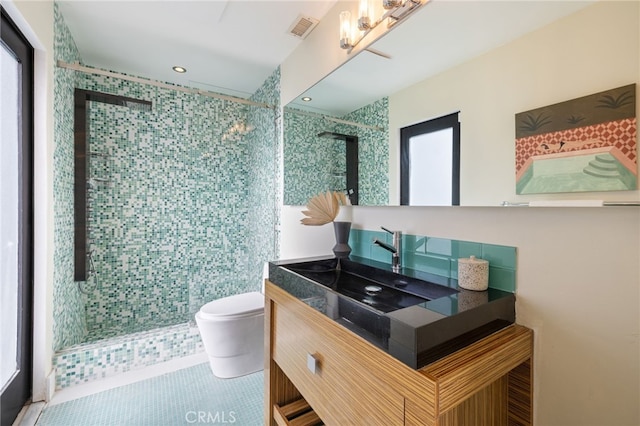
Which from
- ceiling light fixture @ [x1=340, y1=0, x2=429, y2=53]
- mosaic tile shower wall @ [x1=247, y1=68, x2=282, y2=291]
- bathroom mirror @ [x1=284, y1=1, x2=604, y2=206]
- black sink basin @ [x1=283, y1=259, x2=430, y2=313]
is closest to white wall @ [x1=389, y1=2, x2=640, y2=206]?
bathroom mirror @ [x1=284, y1=1, x2=604, y2=206]

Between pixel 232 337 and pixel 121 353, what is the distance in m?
0.84

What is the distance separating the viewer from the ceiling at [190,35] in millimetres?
1733

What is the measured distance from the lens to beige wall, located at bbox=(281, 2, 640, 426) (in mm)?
717

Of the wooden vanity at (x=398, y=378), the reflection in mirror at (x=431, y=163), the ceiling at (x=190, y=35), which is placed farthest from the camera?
the ceiling at (x=190, y=35)

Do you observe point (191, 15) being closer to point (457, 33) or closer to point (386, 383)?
point (457, 33)

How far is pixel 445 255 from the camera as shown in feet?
3.73

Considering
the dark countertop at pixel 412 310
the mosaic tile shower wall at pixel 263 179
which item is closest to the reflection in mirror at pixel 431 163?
the dark countertop at pixel 412 310

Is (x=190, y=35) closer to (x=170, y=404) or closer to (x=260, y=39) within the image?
(x=260, y=39)

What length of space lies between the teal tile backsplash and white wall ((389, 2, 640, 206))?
0.17 metres

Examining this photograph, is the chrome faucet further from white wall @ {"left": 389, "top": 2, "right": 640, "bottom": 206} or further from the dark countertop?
white wall @ {"left": 389, "top": 2, "right": 640, "bottom": 206}

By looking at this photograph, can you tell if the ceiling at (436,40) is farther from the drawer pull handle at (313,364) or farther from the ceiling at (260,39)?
the drawer pull handle at (313,364)

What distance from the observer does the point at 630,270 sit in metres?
0.71

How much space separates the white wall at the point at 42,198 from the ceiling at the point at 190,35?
0.34 meters

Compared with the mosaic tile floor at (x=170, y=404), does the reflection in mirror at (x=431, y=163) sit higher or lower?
higher
